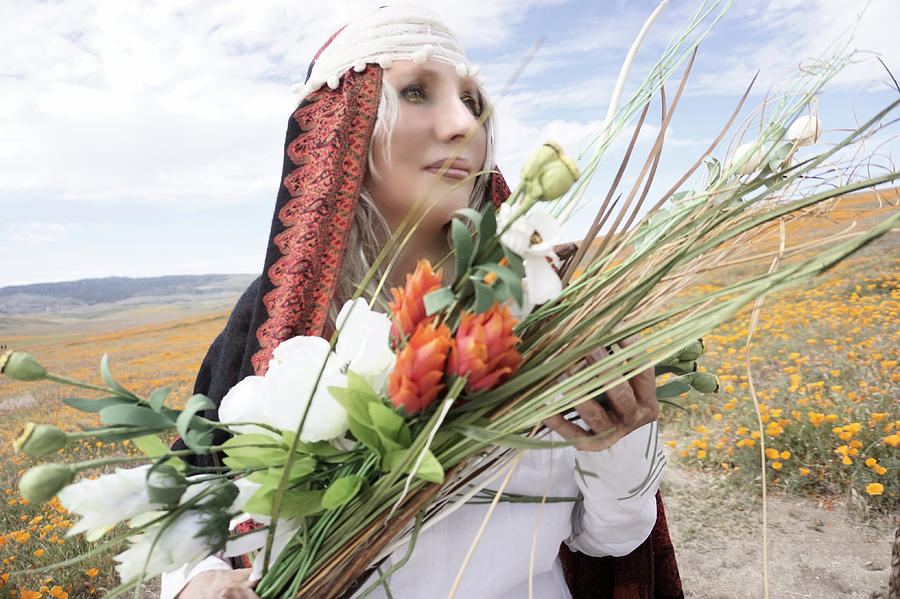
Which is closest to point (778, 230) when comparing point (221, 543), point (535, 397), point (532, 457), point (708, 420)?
point (535, 397)

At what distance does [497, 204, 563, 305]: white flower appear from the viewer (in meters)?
0.60

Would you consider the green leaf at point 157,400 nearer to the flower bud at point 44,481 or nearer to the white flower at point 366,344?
the flower bud at point 44,481

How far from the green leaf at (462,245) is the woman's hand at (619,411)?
237 mm

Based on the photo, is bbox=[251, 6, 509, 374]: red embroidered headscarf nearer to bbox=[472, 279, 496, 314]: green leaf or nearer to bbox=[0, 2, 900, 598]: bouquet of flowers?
bbox=[0, 2, 900, 598]: bouquet of flowers

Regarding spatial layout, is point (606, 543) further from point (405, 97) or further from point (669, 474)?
point (669, 474)

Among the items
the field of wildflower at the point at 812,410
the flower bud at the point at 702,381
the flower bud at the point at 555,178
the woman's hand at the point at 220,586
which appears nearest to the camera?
the flower bud at the point at 555,178

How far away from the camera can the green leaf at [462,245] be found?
0.57m

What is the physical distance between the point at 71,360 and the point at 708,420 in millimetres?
8958

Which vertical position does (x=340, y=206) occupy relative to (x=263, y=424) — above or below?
above

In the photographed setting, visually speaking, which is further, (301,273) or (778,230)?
(301,273)

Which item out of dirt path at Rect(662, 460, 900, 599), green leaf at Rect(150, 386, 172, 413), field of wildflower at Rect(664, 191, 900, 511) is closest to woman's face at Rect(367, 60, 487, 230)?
green leaf at Rect(150, 386, 172, 413)

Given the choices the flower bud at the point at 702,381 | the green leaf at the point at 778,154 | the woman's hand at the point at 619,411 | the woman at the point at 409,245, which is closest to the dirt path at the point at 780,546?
the woman at the point at 409,245

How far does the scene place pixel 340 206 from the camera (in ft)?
3.85

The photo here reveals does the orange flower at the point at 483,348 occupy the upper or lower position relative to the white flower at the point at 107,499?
upper
